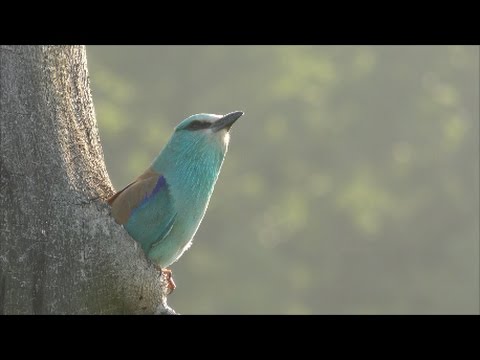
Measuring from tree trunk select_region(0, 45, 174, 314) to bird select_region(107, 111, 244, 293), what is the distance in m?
0.27

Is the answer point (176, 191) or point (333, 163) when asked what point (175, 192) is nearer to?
point (176, 191)

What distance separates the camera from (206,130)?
461 centimetres

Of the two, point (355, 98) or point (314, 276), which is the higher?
point (355, 98)

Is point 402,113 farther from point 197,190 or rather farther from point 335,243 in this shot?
point 197,190

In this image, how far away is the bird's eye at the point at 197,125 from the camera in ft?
15.1

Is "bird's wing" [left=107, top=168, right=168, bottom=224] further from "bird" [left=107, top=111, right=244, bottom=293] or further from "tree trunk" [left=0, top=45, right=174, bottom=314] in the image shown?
"tree trunk" [left=0, top=45, right=174, bottom=314]

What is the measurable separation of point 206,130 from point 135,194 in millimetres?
511

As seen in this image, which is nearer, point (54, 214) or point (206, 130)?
point (54, 214)

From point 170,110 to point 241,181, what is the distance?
75.0 inches

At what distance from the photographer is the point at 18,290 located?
11.8 ft

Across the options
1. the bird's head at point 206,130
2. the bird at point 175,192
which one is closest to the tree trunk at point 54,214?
the bird at point 175,192

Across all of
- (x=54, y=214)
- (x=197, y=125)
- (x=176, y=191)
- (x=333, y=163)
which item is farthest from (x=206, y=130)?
(x=333, y=163)

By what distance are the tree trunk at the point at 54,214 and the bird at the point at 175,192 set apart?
0.88ft

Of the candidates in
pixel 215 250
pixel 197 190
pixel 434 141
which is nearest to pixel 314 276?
pixel 215 250
